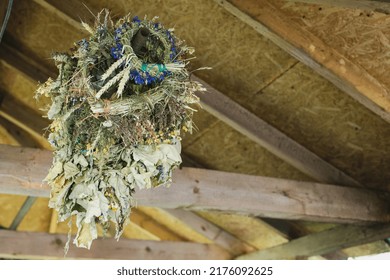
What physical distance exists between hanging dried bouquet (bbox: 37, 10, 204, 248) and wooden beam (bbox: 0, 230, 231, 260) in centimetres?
223

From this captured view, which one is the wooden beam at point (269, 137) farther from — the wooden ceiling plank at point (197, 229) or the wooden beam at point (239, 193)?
the wooden ceiling plank at point (197, 229)

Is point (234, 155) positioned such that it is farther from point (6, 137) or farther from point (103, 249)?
point (6, 137)

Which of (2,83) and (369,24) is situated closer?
(369,24)

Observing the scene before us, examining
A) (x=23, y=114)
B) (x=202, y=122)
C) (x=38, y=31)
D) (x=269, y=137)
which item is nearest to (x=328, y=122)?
(x=269, y=137)

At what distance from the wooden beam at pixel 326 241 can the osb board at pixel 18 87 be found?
1983mm

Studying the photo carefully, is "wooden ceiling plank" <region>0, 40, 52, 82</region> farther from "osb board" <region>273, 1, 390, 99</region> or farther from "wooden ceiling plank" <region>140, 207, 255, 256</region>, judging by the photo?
"osb board" <region>273, 1, 390, 99</region>

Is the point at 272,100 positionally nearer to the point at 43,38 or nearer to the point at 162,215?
the point at 43,38

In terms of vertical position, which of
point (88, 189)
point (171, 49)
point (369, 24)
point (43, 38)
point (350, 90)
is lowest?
point (88, 189)

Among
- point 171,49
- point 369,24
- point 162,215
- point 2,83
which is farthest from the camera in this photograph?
point 162,215

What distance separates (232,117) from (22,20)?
1268 mm

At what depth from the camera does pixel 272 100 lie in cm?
283

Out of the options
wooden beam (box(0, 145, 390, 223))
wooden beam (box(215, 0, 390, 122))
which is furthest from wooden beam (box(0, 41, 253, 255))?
wooden beam (box(215, 0, 390, 122))
